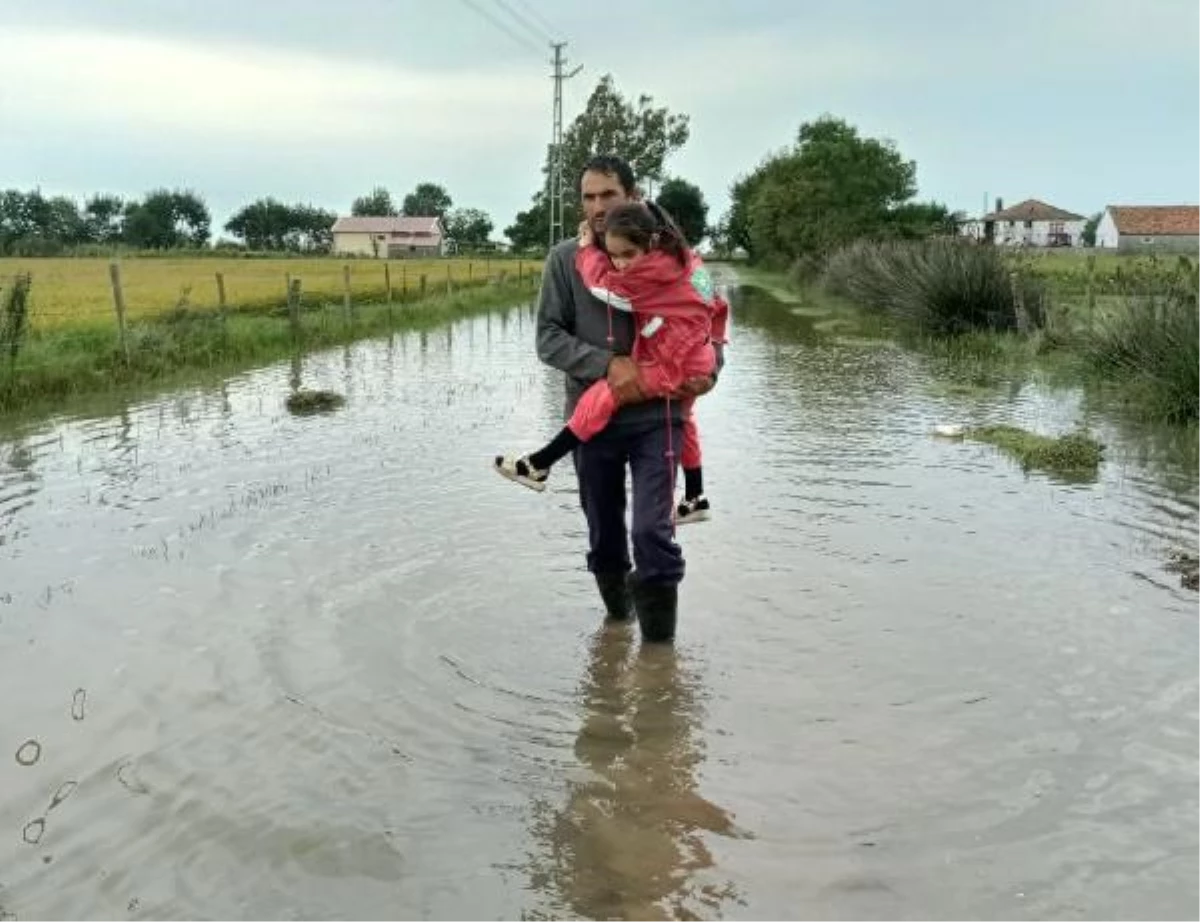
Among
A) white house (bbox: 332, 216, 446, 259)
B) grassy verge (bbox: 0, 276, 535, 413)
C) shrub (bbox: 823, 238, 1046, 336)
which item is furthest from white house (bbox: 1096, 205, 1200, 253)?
grassy verge (bbox: 0, 276, 535, 413)

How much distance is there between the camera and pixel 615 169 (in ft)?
14.2

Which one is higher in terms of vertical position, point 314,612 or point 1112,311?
point 1112,311

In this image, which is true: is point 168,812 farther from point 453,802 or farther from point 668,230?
point 668,230

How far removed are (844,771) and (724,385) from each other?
36.1 ft

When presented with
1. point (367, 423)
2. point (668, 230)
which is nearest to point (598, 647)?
point (668, 230)

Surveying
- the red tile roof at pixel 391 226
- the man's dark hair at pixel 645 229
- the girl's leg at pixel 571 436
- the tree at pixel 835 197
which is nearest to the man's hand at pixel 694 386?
the girl's leg at pixel 571 436

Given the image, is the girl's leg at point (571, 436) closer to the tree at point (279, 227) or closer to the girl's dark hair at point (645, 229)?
the girl's dark hair at point (645, 229)

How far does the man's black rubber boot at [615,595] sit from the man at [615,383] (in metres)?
0.37

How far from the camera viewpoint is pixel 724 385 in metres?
14.5

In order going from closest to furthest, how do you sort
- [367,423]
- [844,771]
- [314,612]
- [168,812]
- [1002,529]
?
[168,812]
[844,771]
[314,612]
[1002,529]
[367,423]

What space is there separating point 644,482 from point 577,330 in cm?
64

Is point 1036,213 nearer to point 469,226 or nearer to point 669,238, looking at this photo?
point 469,226

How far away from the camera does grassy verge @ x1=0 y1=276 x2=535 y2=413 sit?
496 inches

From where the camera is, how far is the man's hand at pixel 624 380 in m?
4.12
